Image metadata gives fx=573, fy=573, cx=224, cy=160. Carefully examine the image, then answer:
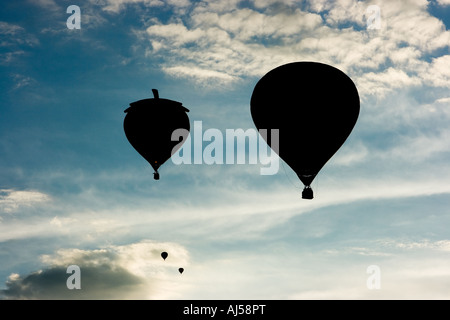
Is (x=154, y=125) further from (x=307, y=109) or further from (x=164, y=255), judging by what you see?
(x=164, y=255)

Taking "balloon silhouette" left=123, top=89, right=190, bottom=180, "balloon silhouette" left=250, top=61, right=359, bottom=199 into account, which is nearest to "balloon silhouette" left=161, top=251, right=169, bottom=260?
"balloon silhouette" left=123, top=89, right=190, bottom=180

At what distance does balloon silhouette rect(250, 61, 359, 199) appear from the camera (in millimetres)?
18188

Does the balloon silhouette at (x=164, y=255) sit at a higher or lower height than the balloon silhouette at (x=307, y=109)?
lower

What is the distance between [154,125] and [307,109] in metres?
6.99

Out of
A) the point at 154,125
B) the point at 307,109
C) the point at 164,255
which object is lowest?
the point at 164,255

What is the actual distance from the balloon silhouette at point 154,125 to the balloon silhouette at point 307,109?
18.1ft

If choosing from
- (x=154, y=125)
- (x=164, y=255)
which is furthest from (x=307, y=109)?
(x=164, y=255)

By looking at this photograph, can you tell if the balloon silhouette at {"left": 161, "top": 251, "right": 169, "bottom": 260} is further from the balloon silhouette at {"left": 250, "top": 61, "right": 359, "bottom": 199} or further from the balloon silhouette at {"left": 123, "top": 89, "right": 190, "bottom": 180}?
the balloon silhouette at {"left": 250, "top": 61, "right": 359, "bottom": 199}

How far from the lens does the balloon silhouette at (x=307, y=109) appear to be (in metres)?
18.2

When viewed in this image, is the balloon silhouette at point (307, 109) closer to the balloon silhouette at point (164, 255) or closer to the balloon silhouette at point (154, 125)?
the balloon silhouette at point (154, 125)

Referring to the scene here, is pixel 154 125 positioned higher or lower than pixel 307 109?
higher

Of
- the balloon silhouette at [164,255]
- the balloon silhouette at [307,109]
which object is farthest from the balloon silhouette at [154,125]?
the balloon silhouette at [164,255]

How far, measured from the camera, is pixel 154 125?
22.7 m
